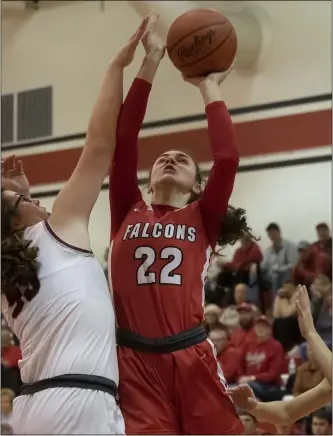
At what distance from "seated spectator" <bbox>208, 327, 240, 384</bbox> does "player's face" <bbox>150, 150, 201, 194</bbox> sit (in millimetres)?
3913

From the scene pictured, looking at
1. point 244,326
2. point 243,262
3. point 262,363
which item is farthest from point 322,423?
point 243,262

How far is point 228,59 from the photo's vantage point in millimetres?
2975

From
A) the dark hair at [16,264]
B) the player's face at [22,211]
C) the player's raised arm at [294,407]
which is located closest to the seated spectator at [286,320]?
the player's raised arm at [294,407]

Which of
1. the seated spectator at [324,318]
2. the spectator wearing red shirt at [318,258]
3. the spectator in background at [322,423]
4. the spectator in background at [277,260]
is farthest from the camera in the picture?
the spectator in background at [277,260]

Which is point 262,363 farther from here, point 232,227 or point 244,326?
point 232,227

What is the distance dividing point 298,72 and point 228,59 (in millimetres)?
6101

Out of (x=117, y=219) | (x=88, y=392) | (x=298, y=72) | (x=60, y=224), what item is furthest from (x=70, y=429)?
(x=298, y=72)

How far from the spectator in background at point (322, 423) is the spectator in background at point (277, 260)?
283cm

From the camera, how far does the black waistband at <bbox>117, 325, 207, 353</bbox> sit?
2.72m

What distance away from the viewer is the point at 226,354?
279 inches

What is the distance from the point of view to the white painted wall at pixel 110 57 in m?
8.87

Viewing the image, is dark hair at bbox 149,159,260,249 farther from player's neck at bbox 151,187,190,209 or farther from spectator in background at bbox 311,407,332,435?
spectator in background at bbox 311,407,332,435

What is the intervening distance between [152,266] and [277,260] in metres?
5.72

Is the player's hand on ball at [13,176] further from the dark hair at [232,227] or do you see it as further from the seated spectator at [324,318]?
the seated spectator at [324,318]
